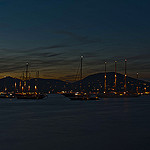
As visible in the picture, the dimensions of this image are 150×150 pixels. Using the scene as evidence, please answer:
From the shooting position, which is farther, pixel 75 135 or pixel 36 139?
pixel 75 135

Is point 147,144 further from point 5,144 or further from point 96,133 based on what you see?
point 5,144

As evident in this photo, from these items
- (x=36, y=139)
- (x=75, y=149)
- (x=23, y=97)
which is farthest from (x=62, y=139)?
(x=23, y=97)

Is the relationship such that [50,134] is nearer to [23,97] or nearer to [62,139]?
[62,139]

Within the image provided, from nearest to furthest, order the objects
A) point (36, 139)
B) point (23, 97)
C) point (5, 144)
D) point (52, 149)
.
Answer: point (52, 149) < point (5, 144) < point (36, 139) < point (23, 97)

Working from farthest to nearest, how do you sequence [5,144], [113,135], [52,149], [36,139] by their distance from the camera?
[113,135]
[36,139]
[5,144]
[52,149]

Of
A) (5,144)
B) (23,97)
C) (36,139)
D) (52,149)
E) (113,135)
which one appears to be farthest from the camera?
(23,97)

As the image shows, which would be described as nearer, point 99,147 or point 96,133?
point 99,147

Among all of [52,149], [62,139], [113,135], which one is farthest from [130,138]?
[52,149]

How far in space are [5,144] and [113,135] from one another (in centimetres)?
1029

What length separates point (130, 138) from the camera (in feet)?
81.0

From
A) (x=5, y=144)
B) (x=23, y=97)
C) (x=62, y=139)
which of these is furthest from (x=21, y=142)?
(x=23, y=97)

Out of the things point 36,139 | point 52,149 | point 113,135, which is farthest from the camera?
point 113,135

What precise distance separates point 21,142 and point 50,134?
433 cm

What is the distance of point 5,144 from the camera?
71.9 feet
